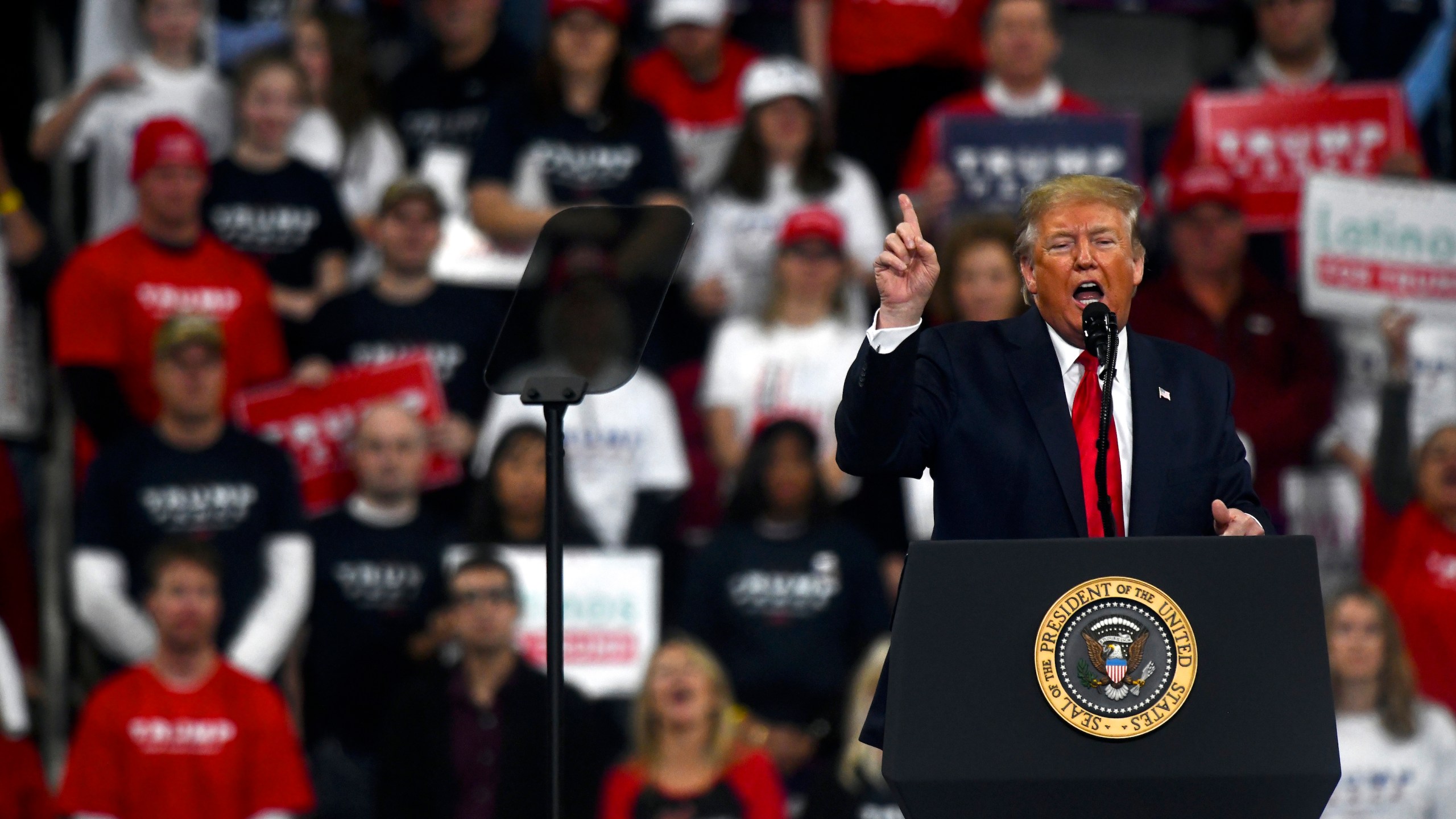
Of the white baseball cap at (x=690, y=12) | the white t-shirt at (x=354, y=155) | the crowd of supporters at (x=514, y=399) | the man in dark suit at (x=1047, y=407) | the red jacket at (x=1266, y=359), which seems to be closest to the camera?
the man in dark suit at (x=1047, y=407)

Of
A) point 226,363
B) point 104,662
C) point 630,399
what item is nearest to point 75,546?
point 104,662

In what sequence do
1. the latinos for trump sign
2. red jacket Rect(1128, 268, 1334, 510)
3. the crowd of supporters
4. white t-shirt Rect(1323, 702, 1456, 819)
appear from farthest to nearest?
the latinos for trump sign → red jacket Rect(1128, 268, 1334, 510) → white t-shirt Rect(1323, 702, 1456, 819) → the crowd of supporters

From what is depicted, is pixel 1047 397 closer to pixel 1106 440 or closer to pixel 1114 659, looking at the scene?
pixel 1106 440

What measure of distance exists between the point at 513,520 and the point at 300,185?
1.53 metres

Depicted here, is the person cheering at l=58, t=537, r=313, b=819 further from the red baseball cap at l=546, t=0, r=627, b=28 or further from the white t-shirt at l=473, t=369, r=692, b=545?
the red baseball cap at l=546, t=0, r=627, b=28

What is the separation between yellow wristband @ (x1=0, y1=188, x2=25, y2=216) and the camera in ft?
22.4

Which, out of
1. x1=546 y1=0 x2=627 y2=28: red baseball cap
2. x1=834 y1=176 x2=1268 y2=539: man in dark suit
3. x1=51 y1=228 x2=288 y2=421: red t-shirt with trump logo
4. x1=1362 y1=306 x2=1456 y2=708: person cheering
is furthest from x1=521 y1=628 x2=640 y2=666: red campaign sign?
x1=834 y1=176 x2=1268 y2=539: man in dark suit

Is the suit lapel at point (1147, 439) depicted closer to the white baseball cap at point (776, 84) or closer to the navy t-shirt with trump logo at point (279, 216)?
the white baseball cap at point (776, 84)

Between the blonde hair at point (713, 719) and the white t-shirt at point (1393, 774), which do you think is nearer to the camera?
the blonde hair at point (713, 719)

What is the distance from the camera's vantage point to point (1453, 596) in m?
6.22

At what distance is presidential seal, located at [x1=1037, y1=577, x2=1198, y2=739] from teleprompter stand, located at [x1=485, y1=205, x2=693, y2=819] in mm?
847

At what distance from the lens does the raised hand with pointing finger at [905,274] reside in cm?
259

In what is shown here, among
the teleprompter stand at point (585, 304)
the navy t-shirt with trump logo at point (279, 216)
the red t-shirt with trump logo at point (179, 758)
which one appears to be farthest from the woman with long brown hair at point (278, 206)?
the teleprompter stand at point (585, 304)

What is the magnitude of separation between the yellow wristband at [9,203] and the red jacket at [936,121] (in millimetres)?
2960
